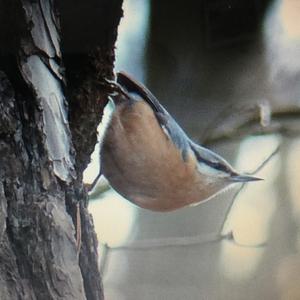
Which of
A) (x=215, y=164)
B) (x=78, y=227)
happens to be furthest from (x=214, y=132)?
(x=78, y=227)

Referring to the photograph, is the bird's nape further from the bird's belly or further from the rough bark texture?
the rough bark texture

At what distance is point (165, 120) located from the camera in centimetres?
59

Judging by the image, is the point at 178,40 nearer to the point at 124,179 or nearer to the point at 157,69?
the point at 157,69

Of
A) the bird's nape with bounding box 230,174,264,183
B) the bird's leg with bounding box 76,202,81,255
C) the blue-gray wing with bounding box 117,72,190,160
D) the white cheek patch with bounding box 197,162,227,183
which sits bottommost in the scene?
the bird's leg with bounding box 76,202,81,255

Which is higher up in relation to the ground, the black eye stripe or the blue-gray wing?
the blue-gray wing

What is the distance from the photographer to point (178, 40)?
61 cm

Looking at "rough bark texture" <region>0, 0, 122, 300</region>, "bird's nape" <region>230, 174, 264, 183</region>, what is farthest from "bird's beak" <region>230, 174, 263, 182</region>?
"rough bark texture" <region>0, 0, 122, 300</region>

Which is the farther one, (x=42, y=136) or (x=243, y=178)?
(x=243, y=178)

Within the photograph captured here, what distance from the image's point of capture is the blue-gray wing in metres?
0.58

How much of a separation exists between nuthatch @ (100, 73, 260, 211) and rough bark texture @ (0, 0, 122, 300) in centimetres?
3

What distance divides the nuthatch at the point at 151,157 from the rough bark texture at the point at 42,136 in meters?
0.03

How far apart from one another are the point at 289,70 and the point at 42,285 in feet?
1.05

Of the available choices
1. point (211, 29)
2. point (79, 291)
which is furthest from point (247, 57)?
point (79, 291)

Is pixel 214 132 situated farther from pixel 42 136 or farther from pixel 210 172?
pixel 42 136
